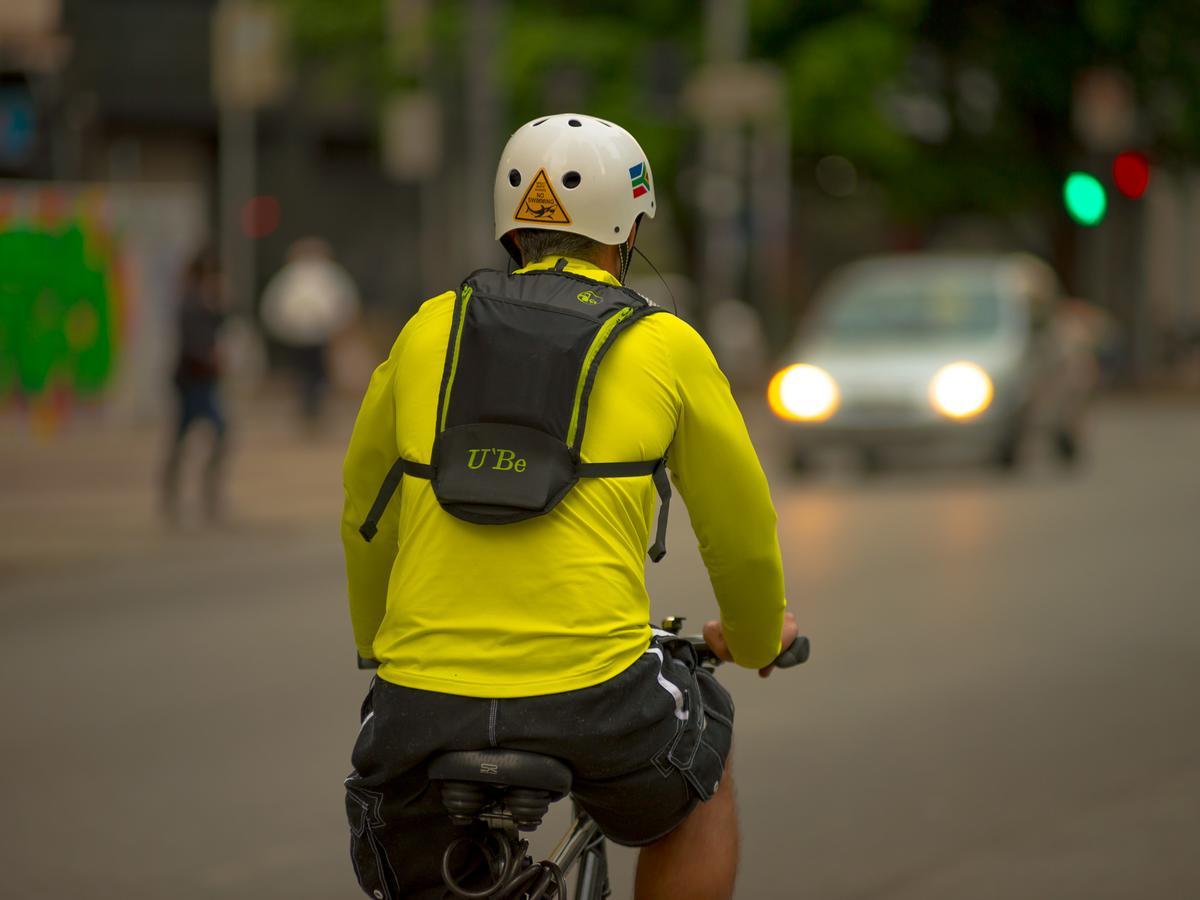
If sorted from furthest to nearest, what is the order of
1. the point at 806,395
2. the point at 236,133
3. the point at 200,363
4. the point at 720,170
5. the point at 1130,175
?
the point at 236,133, the point at 720,170, the point at 806,395, the point at 1130,175, the point at 200,363

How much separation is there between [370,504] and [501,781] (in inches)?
23.5

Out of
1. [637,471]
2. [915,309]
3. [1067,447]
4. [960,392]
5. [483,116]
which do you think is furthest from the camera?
[483,116]

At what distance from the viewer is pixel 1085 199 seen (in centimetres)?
1405

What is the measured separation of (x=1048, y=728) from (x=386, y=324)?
3567cm

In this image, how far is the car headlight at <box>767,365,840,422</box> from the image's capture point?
1736 cm

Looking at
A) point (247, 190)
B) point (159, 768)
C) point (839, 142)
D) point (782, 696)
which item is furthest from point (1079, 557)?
point (247, 190)

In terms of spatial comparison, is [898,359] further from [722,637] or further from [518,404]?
[518,404]

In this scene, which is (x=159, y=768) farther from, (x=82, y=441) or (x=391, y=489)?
(x=82, y=441)

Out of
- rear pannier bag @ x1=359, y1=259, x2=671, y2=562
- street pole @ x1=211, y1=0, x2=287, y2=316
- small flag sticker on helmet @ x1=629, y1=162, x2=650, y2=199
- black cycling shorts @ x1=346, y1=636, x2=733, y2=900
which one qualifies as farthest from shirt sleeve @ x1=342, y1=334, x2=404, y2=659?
street pole @ x1=211, y1=0, x2=287, y2=316

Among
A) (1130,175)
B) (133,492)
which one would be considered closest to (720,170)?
(133,492)

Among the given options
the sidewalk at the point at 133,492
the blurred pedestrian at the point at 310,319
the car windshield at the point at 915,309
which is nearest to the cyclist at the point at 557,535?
the sidewalk at the point at 133,492

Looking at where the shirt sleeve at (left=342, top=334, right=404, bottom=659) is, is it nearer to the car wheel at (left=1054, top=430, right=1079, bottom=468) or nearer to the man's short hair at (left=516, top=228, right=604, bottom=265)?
the man's short hair at (left=516, top=228, right=604, bottom=265)

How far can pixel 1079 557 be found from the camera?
12.4 metres

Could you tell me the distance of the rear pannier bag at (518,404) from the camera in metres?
3.04
